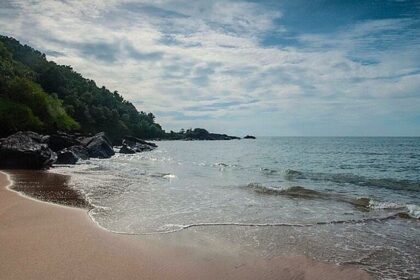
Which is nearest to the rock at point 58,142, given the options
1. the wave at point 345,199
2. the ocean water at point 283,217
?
the ocean water at point 283,217

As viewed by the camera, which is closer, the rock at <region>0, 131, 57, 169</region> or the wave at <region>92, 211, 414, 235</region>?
the wave at <region>92, 211, 414, 235</region>

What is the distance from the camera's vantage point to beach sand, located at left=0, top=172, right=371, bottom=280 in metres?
5.67

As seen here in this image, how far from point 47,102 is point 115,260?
44173mm

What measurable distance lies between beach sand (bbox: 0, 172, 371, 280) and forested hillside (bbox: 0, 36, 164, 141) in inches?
1170

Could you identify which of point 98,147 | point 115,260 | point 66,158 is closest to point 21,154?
point 66,158

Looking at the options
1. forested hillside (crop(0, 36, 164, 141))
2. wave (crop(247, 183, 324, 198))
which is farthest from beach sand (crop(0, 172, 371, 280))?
forested hillside (crop(0, 36, 164, 141))

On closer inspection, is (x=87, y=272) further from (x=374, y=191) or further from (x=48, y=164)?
(x=48, y=164)

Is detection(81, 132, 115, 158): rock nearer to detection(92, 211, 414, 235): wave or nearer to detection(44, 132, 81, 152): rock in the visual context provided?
detection(44, 132, 81, 152): rock

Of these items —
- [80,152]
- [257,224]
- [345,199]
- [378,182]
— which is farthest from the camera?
[80,152]

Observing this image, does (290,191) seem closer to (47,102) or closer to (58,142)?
(58,142)

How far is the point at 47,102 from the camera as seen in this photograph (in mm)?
45312

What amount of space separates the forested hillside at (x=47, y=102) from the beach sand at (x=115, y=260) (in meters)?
29.7

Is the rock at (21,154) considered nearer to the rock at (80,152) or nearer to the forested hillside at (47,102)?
the rock at (80,152)

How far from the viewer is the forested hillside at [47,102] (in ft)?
122
